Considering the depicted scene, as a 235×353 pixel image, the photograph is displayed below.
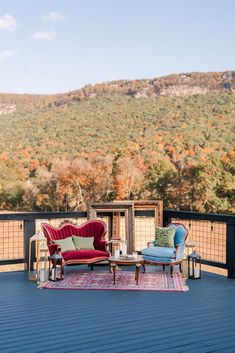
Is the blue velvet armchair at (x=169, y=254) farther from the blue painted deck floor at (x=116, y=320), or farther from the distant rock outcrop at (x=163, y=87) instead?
the distant rock outcrop at (x=163, y=87)

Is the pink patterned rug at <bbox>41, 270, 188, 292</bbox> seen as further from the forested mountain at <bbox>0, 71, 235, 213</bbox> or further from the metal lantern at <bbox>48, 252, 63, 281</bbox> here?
the forested mountain at <bbox>0, 71, 235, 213</bbox>

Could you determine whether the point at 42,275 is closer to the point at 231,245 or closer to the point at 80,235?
the point at 80,235

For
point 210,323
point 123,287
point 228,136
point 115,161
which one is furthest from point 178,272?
point 228,136

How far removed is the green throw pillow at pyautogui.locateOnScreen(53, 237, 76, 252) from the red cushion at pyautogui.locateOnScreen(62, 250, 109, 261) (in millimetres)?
105

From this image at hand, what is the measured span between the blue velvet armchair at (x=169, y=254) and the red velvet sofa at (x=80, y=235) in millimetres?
690

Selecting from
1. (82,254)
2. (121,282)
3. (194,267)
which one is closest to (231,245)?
(194,267)

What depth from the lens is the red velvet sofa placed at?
7.34 metres

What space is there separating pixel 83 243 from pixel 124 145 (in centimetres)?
2317

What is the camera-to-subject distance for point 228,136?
31.0 meters

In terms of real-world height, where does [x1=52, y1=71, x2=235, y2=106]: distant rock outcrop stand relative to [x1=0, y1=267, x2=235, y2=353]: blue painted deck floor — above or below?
above

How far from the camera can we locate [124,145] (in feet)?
101

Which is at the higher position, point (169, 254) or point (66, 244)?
point (66, 244)

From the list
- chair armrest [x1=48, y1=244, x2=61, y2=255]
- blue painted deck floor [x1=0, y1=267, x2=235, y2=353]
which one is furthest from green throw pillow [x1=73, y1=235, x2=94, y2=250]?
blue painted deck floor [x1=0, y1=267, x2=235, y2=353]

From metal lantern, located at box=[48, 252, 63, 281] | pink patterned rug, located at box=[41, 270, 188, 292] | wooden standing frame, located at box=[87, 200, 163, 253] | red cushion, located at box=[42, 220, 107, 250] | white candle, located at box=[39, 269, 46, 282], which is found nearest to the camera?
pink patterned rug, located at box=[41, 270, 188, 292]
